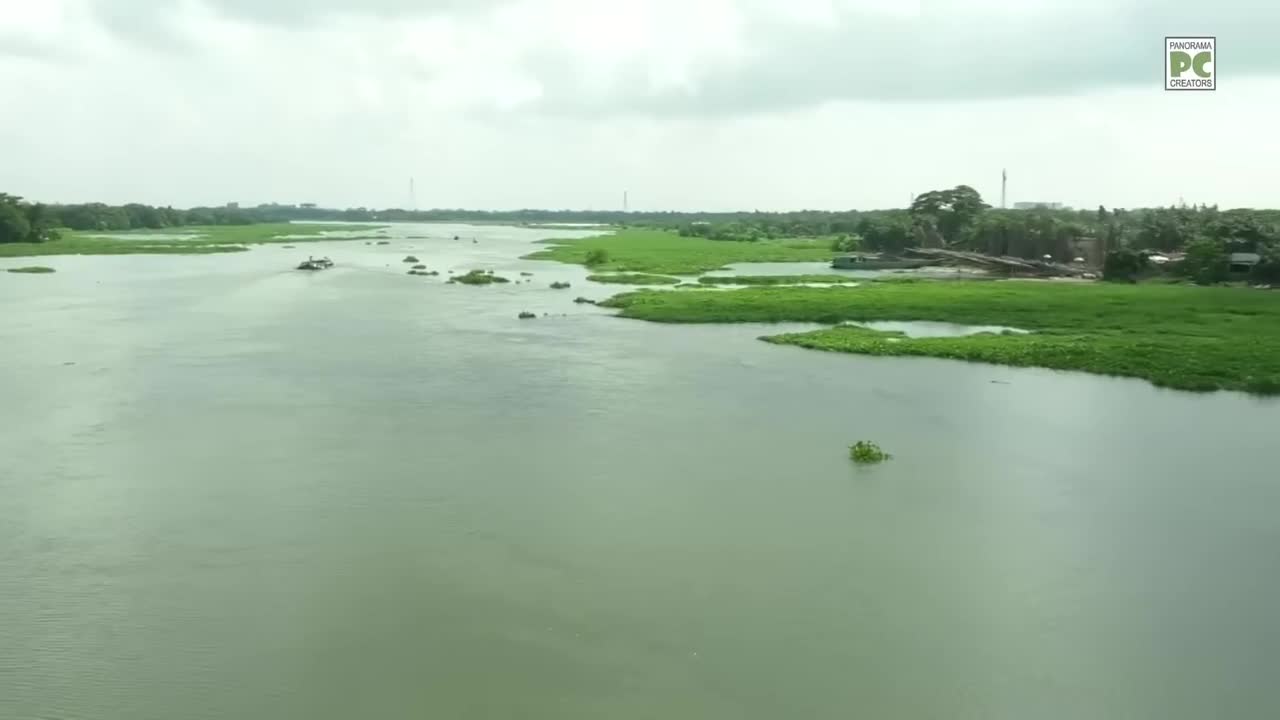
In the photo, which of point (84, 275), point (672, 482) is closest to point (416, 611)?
point (672, 482)

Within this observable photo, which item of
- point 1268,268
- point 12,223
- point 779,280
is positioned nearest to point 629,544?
point 1268,268

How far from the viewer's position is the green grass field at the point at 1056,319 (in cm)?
2059

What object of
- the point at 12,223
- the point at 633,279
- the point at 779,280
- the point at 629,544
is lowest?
the point at 629,544

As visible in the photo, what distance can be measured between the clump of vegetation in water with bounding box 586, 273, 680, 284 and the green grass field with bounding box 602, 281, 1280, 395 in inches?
240

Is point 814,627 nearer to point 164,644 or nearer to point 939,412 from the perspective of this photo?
point 164,644

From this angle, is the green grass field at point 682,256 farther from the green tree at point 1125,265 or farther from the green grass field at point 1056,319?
the green tree at point 1125,265

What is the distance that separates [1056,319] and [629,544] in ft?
67.0

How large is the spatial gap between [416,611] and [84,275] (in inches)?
1695

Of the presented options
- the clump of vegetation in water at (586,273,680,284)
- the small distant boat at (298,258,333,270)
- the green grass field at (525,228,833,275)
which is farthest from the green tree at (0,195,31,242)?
the clump of vegetation in water at (586,273,680,284)

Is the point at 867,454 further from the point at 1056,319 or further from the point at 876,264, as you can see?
the point at 876,264

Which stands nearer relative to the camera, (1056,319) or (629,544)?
(629,544)

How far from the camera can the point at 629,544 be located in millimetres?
11195

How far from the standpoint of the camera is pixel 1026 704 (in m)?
7.95

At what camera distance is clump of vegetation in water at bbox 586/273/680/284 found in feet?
137
